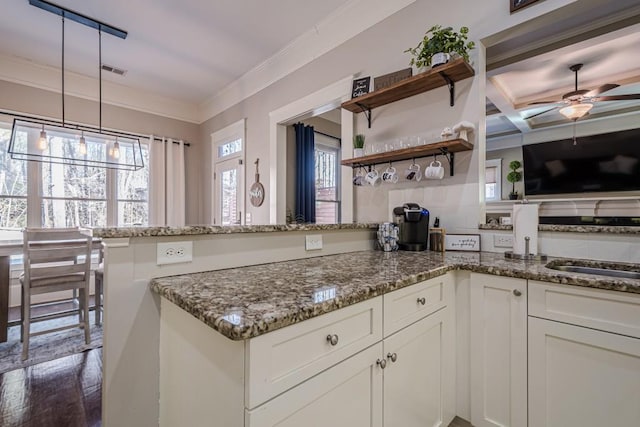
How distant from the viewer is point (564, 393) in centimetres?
116

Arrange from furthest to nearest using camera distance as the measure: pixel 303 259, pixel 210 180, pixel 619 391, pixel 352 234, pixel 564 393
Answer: pixel 210 180
pixel 352 234
pixel 303 259
pixel 564 393
pixel 619 391

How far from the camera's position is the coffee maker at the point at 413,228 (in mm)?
1862

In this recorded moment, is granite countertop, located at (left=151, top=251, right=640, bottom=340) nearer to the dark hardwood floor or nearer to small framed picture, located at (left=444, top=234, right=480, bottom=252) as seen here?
small framed picture, located at (left=444, top=234, right=480, bottom=252)

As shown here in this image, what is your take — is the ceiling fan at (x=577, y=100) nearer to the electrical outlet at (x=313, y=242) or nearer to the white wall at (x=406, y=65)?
the white wall at (x=406, y=65)

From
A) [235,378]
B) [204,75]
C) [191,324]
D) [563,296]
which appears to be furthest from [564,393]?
[204,75]

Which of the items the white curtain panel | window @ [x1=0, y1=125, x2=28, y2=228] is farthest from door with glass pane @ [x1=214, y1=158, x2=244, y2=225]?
window @ [x1=0, y1=125, x2=28, y2=228]

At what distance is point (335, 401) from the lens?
0.84 metres

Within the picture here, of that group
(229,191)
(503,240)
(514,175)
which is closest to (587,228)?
(503,240)

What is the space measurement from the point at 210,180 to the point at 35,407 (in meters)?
3.43

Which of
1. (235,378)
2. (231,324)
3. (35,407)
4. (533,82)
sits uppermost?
(533,82)

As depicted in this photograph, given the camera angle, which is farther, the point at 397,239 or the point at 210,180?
the point at 210,180

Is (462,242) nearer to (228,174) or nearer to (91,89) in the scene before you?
(228,174)

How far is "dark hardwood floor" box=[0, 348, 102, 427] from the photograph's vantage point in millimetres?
1581

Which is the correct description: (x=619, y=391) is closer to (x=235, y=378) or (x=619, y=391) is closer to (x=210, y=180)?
(x=235, y=378)
